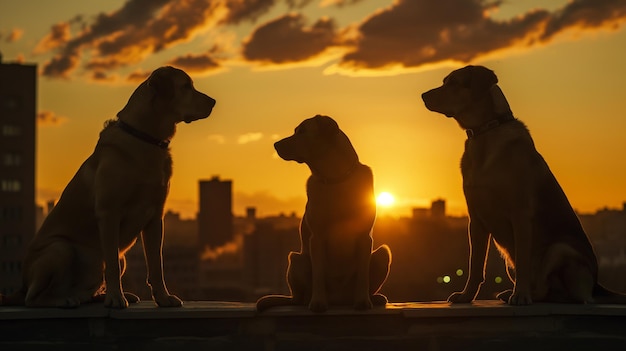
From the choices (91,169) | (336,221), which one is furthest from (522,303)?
(91,169)

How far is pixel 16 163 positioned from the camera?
158 m

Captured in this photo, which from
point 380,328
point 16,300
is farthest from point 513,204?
point 16,300

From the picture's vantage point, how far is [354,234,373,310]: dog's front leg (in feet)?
30.9

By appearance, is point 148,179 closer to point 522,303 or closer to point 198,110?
point 198,110

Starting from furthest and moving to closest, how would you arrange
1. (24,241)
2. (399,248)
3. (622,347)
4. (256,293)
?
1. (256,293)
2. (24,241)
3. (399,248)
4. (622,347)

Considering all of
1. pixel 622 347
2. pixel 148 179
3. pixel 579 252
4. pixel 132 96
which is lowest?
pixel 622 347

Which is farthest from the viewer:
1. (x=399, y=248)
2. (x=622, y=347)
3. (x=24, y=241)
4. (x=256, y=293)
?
(x=256, y=293)

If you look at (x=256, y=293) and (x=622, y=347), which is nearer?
(x=622, y=347)

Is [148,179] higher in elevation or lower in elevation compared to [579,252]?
higher

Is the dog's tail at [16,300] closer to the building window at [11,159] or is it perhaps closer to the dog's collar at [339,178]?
the dog's collar at [339,178]

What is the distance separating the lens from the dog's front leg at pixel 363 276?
30.9ft

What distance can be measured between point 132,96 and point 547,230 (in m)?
3.79

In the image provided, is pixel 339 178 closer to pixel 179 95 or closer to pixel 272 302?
pixel 272 302

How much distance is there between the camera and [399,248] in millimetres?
95188
